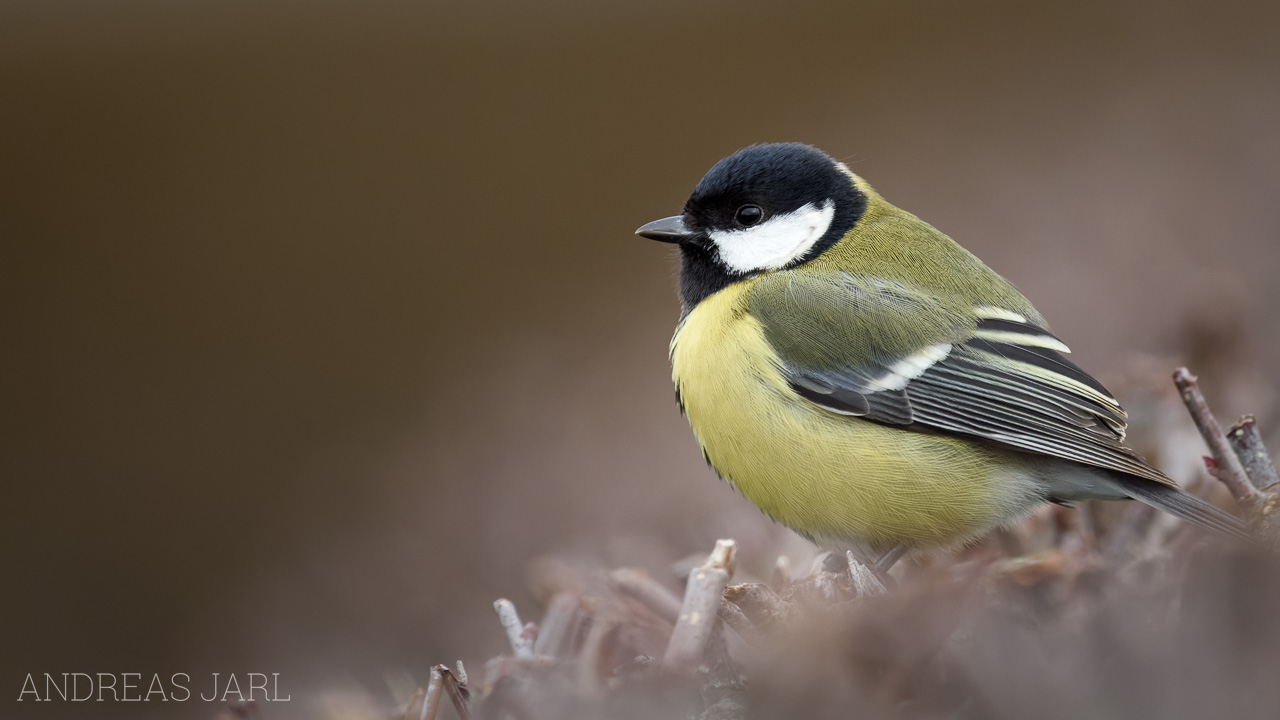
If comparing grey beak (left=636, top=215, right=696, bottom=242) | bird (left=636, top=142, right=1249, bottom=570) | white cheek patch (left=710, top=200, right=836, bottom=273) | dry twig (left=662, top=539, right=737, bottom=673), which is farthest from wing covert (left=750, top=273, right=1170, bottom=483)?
dry twig (left=662, top=539, right=737, bottom=673)

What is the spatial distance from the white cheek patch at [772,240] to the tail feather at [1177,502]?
2.47 feet

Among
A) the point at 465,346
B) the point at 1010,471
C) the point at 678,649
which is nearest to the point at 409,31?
the point at 465,346

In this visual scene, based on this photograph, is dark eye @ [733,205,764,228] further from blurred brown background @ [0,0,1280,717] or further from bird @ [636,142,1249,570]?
blurred brown background @ [0,0,1280,717]

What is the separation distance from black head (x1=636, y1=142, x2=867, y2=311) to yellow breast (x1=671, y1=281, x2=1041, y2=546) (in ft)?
1.05

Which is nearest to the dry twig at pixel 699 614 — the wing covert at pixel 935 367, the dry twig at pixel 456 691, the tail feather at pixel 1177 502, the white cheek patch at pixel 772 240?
the dry twig at pixel 456 691

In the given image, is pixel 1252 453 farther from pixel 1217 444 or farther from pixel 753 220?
pixel 753 220

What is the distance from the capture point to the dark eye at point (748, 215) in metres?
2.00

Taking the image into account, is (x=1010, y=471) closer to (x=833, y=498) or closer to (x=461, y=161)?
(x=833, y=498)

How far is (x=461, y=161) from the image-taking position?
4.12 metres

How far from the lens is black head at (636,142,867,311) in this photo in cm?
198

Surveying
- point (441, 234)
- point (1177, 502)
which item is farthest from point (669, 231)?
point (441, 234)

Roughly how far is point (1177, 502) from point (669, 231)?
106 cm

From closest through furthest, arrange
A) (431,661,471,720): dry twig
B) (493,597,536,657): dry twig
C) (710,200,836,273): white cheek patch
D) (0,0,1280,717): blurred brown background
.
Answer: (431,661,471,720): dry twig → (493,597,536,657): dry twig → (710,200,836,273): white cheek patch → (0,0,1280,717): blurred brown background

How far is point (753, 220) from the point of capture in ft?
6.57
